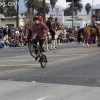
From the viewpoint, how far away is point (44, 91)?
11.1m

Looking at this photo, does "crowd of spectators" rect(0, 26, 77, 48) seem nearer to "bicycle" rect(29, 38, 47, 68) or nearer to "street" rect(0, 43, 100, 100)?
"street" rect(0, 43, 100, 100)

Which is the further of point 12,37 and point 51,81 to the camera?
point 12,37

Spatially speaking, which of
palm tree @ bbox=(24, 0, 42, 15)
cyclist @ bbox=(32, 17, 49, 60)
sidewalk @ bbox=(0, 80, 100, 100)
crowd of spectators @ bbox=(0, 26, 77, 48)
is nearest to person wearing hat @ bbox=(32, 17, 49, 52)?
cyclist @ bbox=(32, 17, 49, 60)

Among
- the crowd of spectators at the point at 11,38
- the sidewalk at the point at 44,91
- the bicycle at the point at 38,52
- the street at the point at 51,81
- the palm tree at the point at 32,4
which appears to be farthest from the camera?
the palm tree at the point at 32,4

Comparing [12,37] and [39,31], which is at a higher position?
[39,31]

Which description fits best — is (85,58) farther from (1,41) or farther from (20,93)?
(1,41)

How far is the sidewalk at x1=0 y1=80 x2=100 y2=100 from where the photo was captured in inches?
403

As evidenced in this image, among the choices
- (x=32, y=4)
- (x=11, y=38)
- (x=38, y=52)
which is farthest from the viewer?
(x=32, y=4)

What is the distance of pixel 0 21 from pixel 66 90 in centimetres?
6370

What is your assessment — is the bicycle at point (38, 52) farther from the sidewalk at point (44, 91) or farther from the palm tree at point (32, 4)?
the palm tree at point (32, 4)

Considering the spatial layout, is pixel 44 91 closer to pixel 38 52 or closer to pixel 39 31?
pixel 38 52

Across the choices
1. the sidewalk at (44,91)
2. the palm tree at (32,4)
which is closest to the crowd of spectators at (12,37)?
the sidewalk at (44,91)

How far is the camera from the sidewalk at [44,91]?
10234 millimetres

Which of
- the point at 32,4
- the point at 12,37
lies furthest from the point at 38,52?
the point at 32,4
